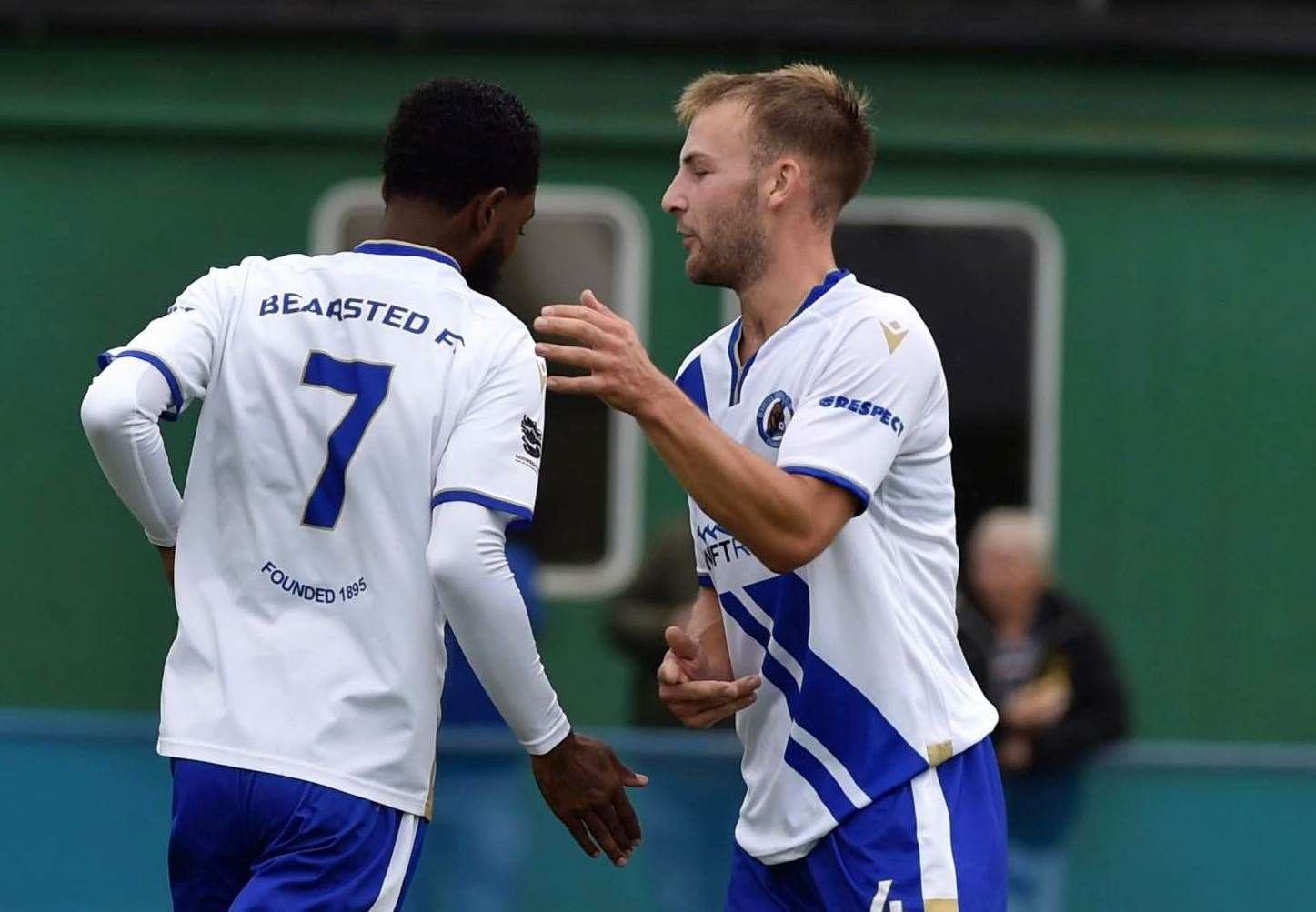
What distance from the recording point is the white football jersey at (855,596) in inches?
131

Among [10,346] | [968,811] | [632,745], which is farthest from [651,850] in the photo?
[10,346]

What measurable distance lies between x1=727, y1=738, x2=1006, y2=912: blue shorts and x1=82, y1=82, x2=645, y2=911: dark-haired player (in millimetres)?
584

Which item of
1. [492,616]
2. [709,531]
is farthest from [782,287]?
[492,616]

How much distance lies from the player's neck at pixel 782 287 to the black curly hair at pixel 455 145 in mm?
480

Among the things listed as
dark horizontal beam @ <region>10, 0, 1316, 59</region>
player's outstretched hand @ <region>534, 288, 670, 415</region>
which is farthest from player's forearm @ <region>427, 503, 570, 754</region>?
dark horizontal beam @ <region>10, 0, 1316, 59</region>

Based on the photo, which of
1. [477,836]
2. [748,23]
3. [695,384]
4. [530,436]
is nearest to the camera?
[530,436]

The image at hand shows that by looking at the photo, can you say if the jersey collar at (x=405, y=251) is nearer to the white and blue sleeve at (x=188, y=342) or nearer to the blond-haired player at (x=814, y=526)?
the white and blue sleeve at (x=188, y=342)

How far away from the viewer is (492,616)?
10.8 feet

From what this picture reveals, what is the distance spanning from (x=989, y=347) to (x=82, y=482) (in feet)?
10.1

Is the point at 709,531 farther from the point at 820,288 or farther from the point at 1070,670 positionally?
the point at 1070,670

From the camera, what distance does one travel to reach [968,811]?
338 cm

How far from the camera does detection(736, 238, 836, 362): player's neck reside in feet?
11.7

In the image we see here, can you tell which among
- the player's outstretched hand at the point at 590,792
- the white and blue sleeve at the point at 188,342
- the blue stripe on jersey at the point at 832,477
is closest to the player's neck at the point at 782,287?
A: the blue stripe on jersey at the point at 832,477

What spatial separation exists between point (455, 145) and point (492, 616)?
0.84 metres
